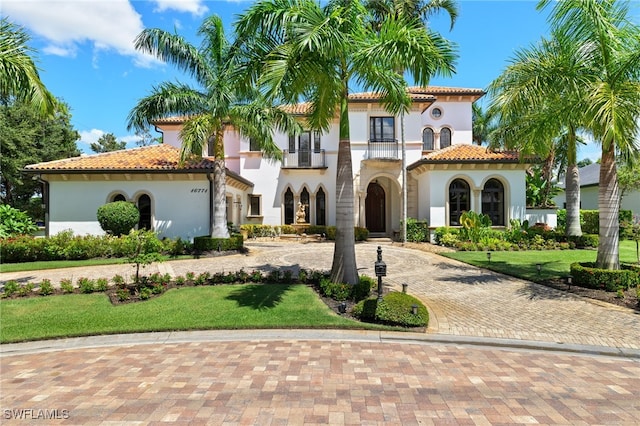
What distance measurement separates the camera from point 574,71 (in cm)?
848

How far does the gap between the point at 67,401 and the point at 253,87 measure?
23.6 ft

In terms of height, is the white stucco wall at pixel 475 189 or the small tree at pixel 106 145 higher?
the small tree at pixel 106 145

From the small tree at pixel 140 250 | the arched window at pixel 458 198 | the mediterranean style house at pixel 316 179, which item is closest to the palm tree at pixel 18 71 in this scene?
the small tree at pixel 140 250

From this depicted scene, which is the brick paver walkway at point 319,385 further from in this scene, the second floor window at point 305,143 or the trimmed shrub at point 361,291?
the second floor window at point 305,143

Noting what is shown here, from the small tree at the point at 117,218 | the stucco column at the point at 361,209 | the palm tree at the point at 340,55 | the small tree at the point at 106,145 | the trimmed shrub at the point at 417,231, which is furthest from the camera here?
the small tree at the point at 106,145

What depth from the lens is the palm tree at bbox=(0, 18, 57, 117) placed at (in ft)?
26.3

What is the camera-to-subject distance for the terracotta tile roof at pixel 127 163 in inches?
637

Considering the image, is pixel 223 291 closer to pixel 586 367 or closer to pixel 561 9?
pixel 586 367

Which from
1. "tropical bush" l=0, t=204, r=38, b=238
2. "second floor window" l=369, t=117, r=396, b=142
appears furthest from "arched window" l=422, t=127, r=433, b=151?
"tropical bush" l=0, t=204, r=38, b=238

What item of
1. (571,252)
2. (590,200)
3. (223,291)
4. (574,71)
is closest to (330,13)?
(574,71)

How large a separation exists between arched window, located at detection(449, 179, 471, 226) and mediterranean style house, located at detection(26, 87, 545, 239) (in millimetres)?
60

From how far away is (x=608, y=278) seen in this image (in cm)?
836

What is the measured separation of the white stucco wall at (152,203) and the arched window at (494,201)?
1607cm

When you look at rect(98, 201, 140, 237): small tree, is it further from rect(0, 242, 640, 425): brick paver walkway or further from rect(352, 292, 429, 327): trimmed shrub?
rect(352, 292, 429, 327): trimmed shrub
